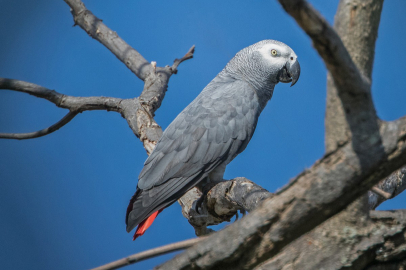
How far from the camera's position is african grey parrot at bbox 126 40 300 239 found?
1438 millimetres

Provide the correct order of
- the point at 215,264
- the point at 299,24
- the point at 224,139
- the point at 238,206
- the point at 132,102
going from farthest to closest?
1. the point at 132,102
2. the point at 224,139
3. the point at 238,206
4. the point at 215,264
5. the point at 299,24

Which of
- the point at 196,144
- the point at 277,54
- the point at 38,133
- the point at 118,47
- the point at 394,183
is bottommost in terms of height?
the point at 394,183

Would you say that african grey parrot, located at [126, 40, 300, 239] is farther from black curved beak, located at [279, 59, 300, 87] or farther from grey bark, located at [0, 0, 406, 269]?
grey bark, located at [0, 0, 406, 269]

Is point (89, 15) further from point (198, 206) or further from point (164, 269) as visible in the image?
point (164, 269)

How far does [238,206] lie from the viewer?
1233 millimetres

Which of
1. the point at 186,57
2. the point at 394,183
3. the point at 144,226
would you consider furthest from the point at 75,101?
the point at 394,183

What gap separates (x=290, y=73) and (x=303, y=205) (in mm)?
1481

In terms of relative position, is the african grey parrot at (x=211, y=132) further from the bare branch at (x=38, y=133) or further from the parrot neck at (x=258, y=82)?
the bare branch at (x=38, y=133)

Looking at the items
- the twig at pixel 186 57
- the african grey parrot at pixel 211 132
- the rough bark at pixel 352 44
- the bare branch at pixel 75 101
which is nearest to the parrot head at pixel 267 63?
the african grey parrot at pixel 211 132

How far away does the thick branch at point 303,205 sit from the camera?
509mm

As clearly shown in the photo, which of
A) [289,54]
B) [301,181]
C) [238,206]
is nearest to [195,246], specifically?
[301,181]

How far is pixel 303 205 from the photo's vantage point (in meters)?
0.54

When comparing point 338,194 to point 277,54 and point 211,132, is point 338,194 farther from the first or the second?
point 277,54

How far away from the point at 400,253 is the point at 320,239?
13 centimetres
